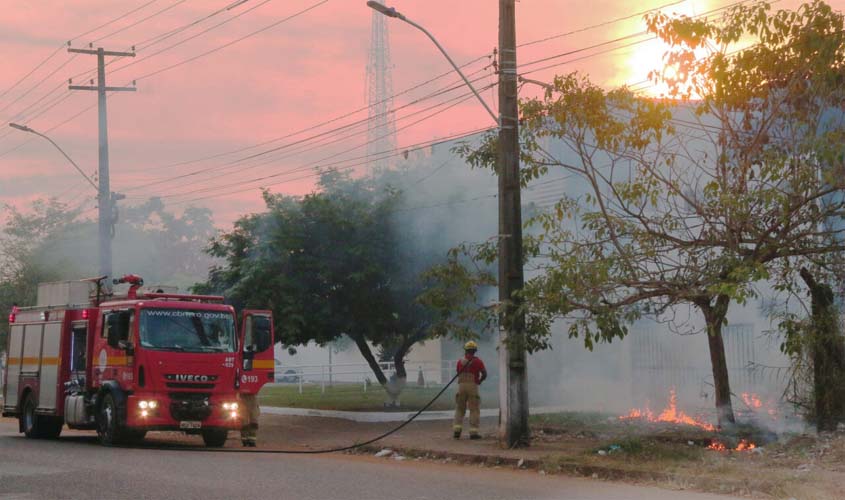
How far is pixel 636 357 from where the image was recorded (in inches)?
1030

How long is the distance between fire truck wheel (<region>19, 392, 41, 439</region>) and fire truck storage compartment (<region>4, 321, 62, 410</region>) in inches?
15.1

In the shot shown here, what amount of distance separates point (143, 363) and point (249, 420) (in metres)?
2.54

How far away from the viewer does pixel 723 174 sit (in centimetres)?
1606

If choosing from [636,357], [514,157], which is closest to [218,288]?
[636,357]

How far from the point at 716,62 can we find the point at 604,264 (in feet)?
10.5

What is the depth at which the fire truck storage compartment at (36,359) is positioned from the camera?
21.6 metres

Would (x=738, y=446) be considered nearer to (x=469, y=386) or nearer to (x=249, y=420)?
(x=469, y=386)

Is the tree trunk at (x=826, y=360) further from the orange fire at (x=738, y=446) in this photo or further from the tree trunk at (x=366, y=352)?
the tree trunk at (x=366, y=352)

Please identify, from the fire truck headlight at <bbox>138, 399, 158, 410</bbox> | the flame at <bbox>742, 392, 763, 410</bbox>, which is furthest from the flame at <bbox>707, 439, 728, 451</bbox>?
the fire truck headlight at <bbox>138, 399, 158, 410</bbox>

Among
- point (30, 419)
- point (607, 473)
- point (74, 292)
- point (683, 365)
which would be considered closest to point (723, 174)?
point (607, 473)

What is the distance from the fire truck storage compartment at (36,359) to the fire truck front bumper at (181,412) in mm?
3233

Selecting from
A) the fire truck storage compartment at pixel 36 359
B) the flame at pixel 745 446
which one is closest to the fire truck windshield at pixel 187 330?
the fire truck storage compartment at pixel 36 359

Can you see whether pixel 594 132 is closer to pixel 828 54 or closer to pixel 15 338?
pixel 828 54

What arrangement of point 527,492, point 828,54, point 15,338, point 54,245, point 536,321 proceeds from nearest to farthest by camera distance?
point 527,492 < point 828,54 < point 536,321 < point 15,338 < point 54,245
